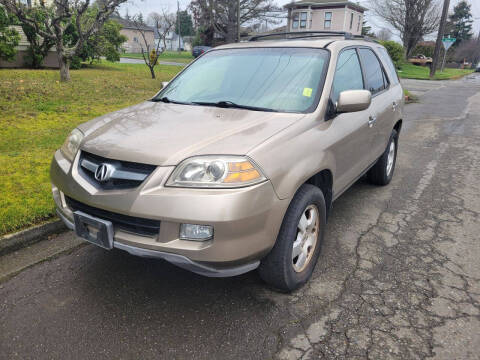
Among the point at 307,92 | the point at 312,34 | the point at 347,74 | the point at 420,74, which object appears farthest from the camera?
the point at 420,74

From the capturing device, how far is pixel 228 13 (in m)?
38.0

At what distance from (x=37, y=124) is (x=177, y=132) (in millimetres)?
5590

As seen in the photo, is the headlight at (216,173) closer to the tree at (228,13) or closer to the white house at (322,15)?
the tree at (228,13)

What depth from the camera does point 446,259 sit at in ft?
10.5

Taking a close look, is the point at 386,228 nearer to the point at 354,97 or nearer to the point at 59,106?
the point at 354,97

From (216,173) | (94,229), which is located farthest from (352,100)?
(94,229)

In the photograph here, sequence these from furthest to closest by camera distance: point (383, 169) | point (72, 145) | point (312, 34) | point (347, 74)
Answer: point (383, 169) < point (312, 34) < point (347, 74) < point (72, 145)

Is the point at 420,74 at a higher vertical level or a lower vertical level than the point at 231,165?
lower

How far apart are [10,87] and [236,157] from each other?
9.89 m

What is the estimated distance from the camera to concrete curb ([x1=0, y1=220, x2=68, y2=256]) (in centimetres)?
317

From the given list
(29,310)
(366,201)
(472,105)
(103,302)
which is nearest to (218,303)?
(103,302)

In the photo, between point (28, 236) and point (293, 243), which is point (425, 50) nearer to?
point (293, 243)

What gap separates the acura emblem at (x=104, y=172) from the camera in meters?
2.29

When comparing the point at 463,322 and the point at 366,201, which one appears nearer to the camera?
the point at 463,322
